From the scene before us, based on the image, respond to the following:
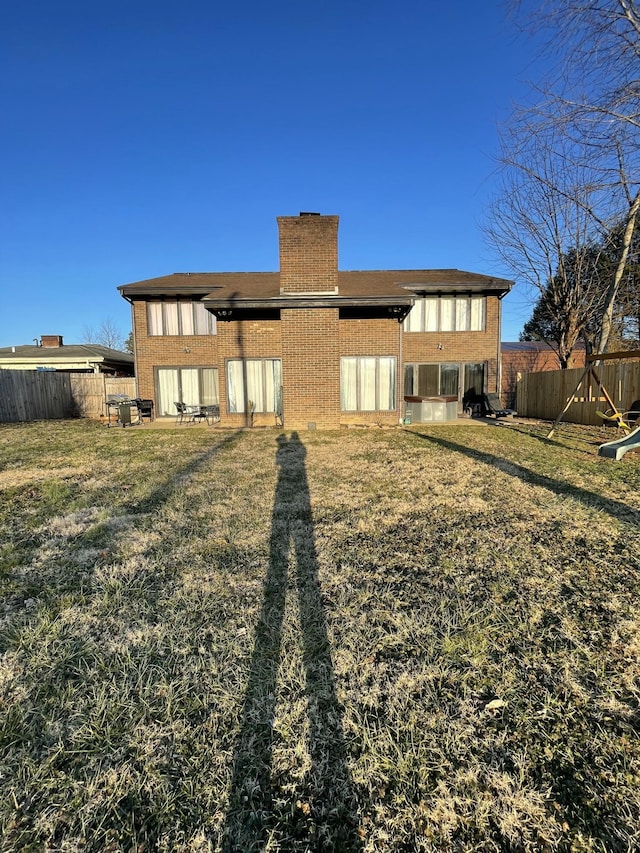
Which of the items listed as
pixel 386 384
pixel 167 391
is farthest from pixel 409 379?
pixel 167 391

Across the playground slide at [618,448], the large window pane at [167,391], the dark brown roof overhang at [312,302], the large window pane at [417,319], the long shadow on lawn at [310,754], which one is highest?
the large window pane at [417,319]

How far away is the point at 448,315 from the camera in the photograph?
16.6 metres

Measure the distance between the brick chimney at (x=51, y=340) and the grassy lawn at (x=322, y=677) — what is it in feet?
93.5

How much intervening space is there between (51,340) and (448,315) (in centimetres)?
2674

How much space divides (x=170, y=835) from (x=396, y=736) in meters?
0.91

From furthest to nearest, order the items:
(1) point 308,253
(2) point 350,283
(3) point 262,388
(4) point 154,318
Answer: (4) point 154,318, (2) point 350,283, (3) point 262,388, (1) point 308,253

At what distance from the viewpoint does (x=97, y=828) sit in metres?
1.38

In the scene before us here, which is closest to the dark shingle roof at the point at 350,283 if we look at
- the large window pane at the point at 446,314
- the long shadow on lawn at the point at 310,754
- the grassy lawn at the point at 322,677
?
the large window pane at the point at 446,314

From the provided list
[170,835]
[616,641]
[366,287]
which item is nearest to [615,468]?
[616,641]

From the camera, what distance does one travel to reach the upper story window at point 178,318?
1631 centimetres

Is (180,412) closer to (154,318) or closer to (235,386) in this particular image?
(235,386)

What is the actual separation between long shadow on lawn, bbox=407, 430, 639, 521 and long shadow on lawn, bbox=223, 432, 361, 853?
3766 mm

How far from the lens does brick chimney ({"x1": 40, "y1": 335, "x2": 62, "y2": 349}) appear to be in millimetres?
28109

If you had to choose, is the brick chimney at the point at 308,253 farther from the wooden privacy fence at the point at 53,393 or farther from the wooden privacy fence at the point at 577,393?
the wooden privacy fence at the point at 53,393
